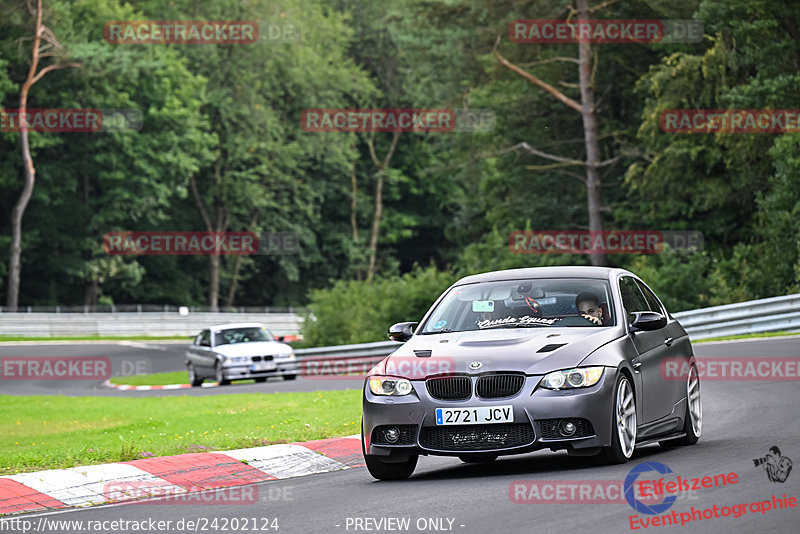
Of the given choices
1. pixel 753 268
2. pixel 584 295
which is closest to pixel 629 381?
pixel 584 295

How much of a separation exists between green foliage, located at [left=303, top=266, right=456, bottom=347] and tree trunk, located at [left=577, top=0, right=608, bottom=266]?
6450 mm

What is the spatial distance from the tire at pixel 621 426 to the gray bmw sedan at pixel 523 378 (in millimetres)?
11

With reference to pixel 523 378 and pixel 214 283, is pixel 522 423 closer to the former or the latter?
pixel 523 378

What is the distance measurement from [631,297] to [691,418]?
3.94 feet

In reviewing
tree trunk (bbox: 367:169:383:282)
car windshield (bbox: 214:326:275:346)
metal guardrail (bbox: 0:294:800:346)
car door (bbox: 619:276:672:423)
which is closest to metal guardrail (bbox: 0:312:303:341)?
metal guardrail (bbox: 0:294:800:346)

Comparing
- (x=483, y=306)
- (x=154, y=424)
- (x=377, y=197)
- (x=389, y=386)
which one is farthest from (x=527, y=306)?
(x=377, y=197)

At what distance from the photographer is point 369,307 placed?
1501 inches

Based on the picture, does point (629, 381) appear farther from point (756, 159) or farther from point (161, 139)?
point (161, 139)

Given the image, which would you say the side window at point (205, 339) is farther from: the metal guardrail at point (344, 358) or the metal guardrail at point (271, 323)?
the metal guardrail at point (271, 323)

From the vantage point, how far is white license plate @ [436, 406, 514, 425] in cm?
902

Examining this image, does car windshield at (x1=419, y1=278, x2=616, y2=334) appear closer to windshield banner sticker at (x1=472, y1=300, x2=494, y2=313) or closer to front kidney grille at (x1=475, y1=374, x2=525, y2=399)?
windshield banner sticker at (x1=472, y1=300, x2=494, y2=313)

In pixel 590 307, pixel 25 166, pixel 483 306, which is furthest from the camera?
pixel 25 166

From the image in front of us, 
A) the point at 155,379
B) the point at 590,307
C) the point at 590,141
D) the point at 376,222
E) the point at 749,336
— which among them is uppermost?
the point at 590,141

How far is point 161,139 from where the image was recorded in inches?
2527
